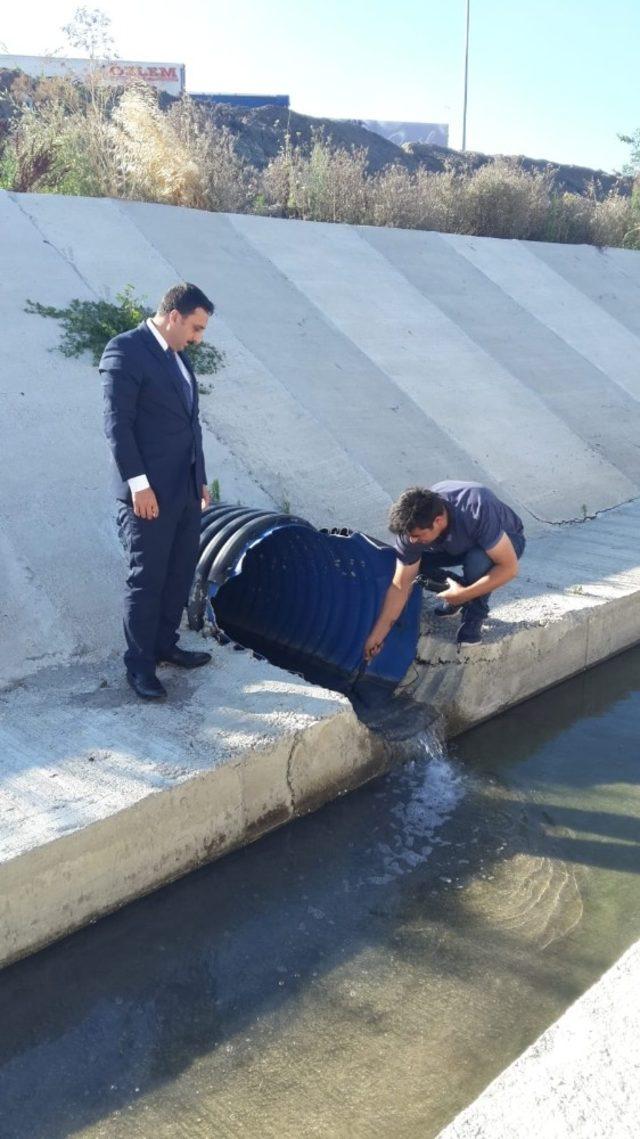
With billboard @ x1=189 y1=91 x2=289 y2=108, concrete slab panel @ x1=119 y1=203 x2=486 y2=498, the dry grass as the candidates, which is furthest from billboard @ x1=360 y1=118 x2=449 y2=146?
concrete slab panel @ x1=119 y1=203 x2=486 y2=498

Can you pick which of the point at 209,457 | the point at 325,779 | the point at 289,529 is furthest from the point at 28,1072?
the point at 209,457

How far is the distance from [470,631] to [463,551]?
44cm

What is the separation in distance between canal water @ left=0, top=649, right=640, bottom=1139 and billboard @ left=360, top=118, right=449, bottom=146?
38571 millimetres

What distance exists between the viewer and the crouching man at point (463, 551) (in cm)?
471

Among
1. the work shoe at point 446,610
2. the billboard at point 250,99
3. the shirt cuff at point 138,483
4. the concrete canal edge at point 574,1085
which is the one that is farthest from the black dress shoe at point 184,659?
the billboard at point 250,99

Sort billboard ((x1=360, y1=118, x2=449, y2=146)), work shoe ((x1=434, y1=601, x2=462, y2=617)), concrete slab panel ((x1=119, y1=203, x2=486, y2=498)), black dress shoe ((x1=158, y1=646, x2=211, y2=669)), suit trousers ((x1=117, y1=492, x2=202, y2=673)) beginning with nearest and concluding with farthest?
1. suit trousers ((x1=117, y1=492, x2=202, y2=673))
2. black dress shoe ((x1=158, y1=646, x2=211, y2=669))
3. work shoe ((x1=434, y1=601, x2=462, y2=617))
4. concrete slab panel ((x1=119, y1=203, x2=486, y2=498))
5. billboard ((x1=360, y1=118, x2=449, y2=146))

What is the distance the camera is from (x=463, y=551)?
5.02m

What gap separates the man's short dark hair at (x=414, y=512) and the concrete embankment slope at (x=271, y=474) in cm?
84

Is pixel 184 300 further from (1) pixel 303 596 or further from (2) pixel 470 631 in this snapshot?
(2) pixel 470 631

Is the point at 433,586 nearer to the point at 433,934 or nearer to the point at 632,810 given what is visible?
the point at 632,810

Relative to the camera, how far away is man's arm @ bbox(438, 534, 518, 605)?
4.89m

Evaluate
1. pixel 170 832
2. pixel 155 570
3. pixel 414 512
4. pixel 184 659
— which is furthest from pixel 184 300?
pixel 170 832

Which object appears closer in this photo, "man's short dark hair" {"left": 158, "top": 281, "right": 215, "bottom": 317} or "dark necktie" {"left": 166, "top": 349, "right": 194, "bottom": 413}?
"man's short dark hair" {"left": 158, "top": 281, "right": 215, "bottom": 317}

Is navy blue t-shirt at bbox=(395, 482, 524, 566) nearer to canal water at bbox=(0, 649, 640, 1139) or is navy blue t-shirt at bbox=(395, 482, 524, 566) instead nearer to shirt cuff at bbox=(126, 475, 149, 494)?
canal water at bbox=(0, 649, 640, 1139)
